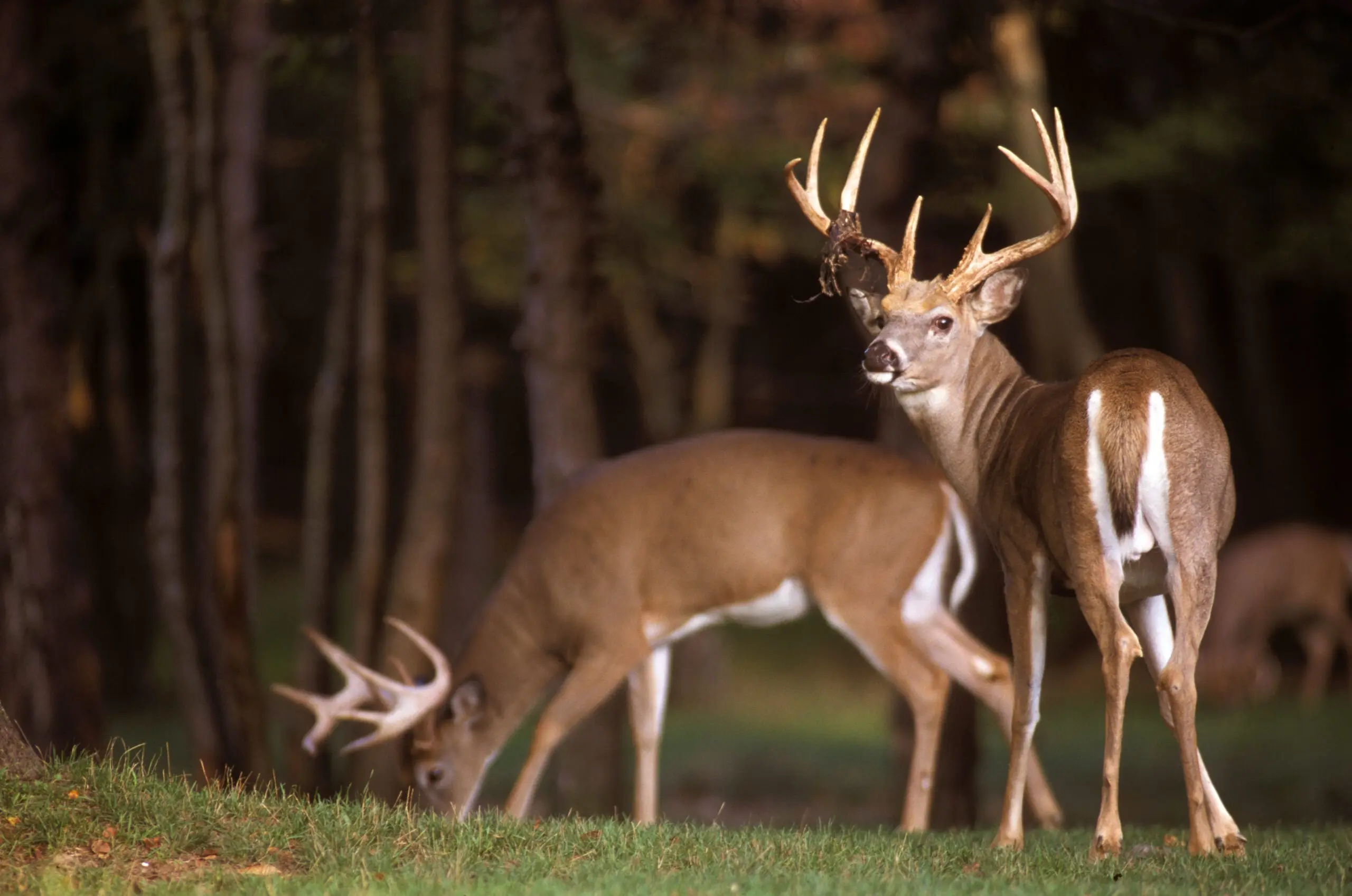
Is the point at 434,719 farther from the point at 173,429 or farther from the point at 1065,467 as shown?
the point at 1065,467

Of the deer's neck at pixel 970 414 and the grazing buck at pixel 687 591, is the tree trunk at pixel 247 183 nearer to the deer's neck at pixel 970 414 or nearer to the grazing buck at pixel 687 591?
the grazing buck at pixel 687 591

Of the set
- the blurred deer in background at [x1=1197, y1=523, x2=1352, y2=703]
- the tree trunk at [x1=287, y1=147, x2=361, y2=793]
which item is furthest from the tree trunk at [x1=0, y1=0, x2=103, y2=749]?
the blurred deer in background at [x1=1197, y1=523, x2=1352, y2=703]

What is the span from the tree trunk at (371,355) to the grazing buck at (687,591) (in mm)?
1600

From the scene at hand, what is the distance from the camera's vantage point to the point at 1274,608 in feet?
57.9

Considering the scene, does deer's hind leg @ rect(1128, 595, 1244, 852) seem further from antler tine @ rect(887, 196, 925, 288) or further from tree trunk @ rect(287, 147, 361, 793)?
tree trunk @ rect(287, 147, 361, 793)

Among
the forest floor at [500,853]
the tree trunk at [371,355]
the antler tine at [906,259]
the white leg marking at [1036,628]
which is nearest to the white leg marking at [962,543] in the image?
the forest floor at [500,853]

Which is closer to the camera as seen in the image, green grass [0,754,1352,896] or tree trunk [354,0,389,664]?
green grass [0,754,1352,896]

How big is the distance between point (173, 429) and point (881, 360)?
18.1 feet

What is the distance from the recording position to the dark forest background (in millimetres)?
10219

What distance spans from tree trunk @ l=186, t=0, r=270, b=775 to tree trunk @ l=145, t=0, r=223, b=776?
103mm

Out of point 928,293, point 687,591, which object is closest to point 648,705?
point 687,591

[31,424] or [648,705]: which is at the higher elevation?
[31,424]

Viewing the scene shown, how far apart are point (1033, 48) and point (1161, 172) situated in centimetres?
146

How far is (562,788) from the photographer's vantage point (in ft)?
32.8
